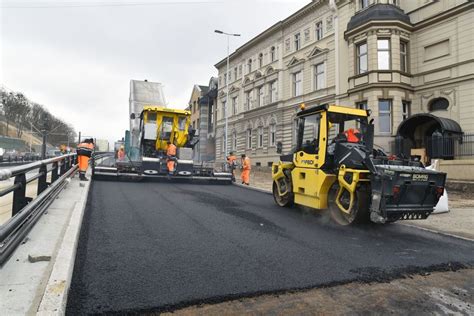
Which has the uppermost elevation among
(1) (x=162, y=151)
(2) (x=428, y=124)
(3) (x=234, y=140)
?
(3) (x=234, y=140)

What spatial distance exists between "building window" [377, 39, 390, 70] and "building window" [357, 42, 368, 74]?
0.87 metres

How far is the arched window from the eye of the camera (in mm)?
18016

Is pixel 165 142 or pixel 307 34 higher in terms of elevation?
pixel 307 34

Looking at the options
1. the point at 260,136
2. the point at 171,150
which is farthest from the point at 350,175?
the point at 260,136

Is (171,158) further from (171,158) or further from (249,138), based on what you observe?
(249,138)

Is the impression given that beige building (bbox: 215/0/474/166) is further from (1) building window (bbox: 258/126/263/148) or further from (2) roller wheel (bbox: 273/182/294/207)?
(2) roller wheel (bbox: 273/182/294/207)

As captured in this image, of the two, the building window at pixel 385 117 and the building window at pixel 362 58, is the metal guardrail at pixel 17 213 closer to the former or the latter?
the building window at pixel 385 117

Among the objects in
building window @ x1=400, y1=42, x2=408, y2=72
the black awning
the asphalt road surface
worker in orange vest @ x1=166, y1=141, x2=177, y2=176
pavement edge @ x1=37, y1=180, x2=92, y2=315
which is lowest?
the asphalt road surface

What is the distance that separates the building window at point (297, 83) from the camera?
26.6 metres

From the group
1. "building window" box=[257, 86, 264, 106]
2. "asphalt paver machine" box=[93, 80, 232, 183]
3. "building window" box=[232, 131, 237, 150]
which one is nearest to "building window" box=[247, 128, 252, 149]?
"building window" box=[232, 131, 237, 150]

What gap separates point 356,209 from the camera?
6055mm

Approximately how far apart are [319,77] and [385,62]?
6.03 metres

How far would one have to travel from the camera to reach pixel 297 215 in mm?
7480

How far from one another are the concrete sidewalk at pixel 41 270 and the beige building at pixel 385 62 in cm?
1656
